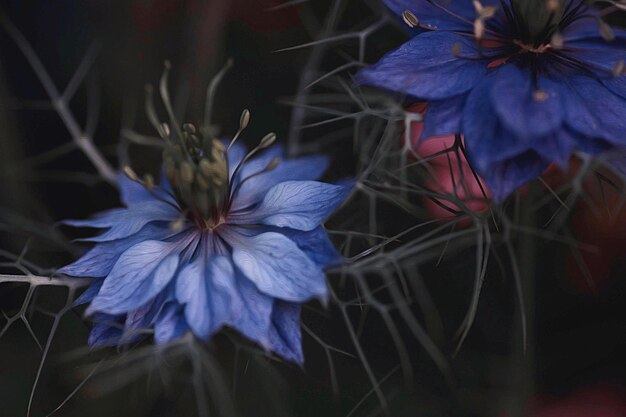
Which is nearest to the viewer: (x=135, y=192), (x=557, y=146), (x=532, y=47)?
(x=557, y=146)

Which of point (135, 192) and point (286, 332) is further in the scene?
point (135, 192)

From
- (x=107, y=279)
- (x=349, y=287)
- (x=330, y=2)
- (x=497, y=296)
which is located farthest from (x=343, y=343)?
(x=330, y=2)

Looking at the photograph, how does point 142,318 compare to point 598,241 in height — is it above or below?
above

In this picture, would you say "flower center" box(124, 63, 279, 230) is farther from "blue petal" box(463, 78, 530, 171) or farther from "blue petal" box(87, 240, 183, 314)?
"blue petal" box(463, 78, 530, 171)

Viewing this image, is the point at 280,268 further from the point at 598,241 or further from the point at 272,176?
the point at 598,241

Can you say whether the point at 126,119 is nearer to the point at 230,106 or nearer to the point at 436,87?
the point at 230,106

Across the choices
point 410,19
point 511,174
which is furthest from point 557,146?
point 410,19
